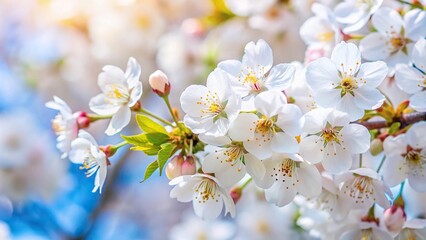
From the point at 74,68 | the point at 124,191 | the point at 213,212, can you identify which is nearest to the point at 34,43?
the point at 74,68

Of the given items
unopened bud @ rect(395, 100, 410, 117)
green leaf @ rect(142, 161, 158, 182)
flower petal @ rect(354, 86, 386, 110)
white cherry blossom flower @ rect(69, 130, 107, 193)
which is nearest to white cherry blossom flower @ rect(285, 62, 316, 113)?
flower petal @ rect(354, 86, 386, 110)

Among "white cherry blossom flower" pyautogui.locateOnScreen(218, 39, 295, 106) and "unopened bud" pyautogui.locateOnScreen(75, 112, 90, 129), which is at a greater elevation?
"white cherry blossom flower" pyautogui.locateOnScreen(218, 39, 295, 106)

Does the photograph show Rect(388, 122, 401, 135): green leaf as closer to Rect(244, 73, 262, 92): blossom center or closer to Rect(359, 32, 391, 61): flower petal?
Rect(359, 32, 391, 61): flower petal

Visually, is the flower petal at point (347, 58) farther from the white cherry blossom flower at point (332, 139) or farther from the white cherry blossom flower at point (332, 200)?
the white cherry blossom flower at point (332, 200)

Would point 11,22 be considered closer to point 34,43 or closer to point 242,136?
point 34,43

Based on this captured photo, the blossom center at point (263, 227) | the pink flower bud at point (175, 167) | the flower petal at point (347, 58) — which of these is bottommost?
the blossom center at point (263, 227)

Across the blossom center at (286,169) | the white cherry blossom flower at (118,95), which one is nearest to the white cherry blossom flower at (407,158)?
the blossom center at (286,169)

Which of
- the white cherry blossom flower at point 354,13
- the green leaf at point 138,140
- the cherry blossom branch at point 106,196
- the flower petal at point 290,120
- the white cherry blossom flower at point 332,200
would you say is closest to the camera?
the flower petal at point 290,120
